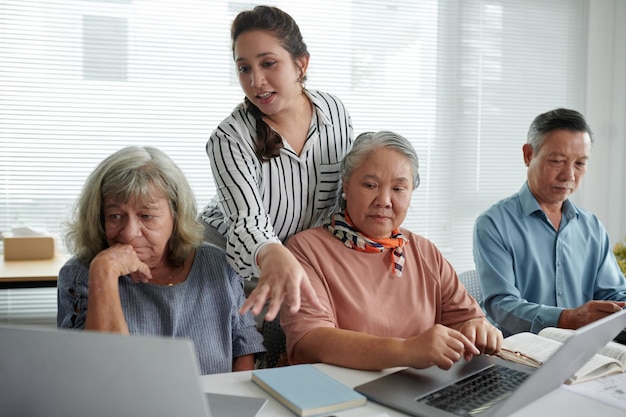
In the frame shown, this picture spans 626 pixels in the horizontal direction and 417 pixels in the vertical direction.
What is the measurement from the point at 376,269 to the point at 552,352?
1.67 feet

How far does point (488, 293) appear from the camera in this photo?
7.06 ft

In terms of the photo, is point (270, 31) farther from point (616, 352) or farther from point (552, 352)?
point (616, 352)

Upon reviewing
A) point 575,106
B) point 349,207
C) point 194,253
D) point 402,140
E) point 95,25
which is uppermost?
point 95,25

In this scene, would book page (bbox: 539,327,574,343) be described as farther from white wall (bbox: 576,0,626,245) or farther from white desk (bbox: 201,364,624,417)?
white wall (bbox: 576,0,626,245)

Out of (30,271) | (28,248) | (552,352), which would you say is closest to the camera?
(552,352)

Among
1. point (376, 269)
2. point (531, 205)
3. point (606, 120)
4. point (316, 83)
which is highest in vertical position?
point (316, 83)

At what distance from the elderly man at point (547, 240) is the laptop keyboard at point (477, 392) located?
0.80 metres

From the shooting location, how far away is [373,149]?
5.92 ft

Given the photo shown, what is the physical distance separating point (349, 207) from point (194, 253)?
1.56 feet

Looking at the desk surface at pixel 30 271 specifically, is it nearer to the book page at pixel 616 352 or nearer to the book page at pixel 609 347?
the book page at pixel 609 347

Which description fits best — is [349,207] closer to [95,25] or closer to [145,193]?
[145,193]

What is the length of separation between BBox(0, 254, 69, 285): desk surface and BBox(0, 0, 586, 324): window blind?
0.36 metres

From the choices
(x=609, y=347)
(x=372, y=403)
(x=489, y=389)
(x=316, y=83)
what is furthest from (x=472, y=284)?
(x=316, y=83)

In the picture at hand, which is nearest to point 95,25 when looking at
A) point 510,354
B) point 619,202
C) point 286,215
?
point 286,215
